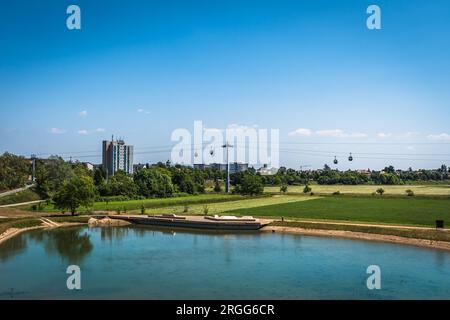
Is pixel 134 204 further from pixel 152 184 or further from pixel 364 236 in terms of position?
pixel 364 236

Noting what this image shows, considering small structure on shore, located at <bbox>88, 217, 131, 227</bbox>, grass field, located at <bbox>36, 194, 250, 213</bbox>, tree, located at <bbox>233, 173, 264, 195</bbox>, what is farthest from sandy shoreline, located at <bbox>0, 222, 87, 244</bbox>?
tree, located at <bbox>233, 173, 264, 195</bbox>

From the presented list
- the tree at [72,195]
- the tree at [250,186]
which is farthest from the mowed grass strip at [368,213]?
the tree at [250,186]

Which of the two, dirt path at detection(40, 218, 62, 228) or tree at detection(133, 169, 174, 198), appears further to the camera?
tree at detection(133, 169, 174, 198)

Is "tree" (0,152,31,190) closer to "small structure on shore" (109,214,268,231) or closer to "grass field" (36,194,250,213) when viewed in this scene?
"grass field" (36,194,250,213)

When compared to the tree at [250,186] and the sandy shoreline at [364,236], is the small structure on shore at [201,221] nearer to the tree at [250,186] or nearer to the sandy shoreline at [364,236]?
the sandy shoreline at [364,236]

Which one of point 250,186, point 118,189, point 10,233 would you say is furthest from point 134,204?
point 250,186
